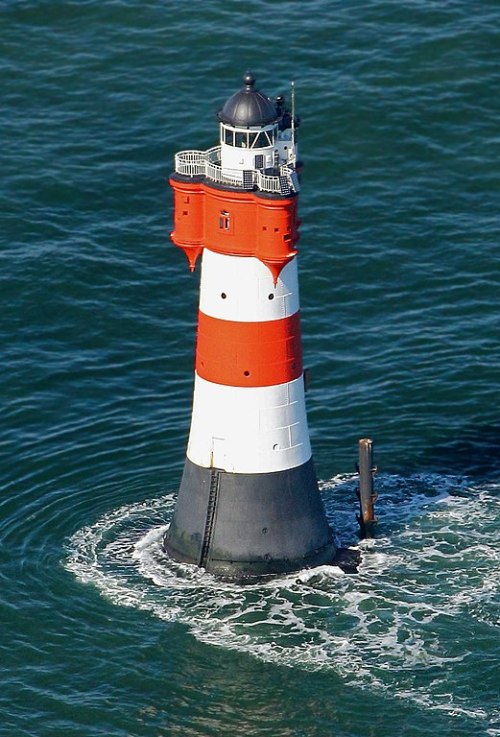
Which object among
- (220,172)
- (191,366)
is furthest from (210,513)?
(191,366)

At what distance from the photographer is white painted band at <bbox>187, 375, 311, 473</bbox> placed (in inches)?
2271

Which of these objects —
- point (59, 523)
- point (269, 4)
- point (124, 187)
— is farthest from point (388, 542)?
point (269, 4)

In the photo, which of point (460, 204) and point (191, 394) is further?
point (460, 204)

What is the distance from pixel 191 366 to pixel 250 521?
15.6 meters

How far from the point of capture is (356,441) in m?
68.7

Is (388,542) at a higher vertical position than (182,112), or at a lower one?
lower

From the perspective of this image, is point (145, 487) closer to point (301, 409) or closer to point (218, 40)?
point (301, 409)

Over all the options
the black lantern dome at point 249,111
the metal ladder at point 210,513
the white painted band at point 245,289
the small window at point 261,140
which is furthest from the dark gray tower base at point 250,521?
the black lantern dome at point 249,111

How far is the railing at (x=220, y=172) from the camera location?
54781mm

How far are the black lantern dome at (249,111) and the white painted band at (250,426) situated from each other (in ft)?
27.4

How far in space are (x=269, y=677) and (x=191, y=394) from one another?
1831 cm

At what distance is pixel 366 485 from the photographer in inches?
2468

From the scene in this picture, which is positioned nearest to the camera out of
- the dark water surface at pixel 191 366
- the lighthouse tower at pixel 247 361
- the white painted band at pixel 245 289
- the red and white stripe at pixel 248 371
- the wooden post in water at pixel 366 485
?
the lighthouse tower at pixel 247 361

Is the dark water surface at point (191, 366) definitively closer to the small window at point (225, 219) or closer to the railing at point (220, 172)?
the small window at point (225, 219)
